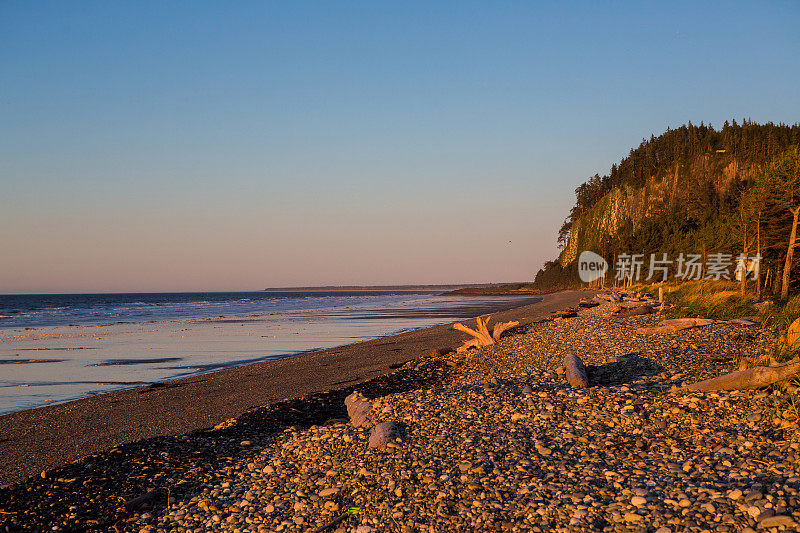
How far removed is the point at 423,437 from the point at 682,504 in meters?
3.47

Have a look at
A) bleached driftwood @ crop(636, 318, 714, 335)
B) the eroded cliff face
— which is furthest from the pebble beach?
the eroded cliff face

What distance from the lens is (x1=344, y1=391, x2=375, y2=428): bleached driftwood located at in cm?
838

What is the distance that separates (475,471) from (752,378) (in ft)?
15.4

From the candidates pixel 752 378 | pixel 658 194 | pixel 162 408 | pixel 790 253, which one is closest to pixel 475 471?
pixel 752 378

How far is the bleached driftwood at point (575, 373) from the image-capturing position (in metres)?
9.40

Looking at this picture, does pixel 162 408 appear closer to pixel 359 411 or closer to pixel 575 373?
pixel 359 411

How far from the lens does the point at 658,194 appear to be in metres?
106

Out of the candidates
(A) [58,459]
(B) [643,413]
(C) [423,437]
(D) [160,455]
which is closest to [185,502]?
(D) [160,455]

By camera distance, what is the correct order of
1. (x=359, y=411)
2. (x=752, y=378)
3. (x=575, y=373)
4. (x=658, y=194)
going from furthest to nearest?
(x=658, y=194), (x=575, y=373), (x=359, y=411), (x=752, y=378)

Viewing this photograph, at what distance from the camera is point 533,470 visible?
6.14 metres

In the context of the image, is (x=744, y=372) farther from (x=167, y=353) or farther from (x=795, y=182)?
(x=795, y=182)

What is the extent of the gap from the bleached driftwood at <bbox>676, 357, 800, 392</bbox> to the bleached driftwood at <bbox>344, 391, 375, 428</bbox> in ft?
17.0

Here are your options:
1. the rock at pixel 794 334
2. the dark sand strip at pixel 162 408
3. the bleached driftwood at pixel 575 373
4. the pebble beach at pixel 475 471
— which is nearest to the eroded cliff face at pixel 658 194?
the dark sand strip at pixel 162 408

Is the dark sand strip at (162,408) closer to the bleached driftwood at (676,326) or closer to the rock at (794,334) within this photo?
the bleached driftwood at (676,326)
